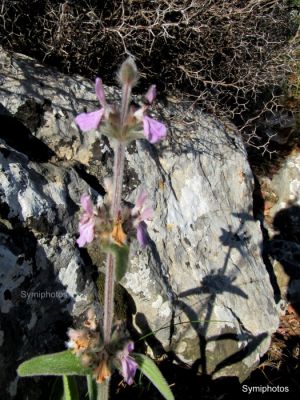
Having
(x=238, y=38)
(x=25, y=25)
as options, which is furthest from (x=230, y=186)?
(x=25, y=25)

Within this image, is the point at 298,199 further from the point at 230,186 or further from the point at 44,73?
the point at 44,73

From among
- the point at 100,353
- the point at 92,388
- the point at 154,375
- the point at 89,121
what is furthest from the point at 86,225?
the point at 92,388

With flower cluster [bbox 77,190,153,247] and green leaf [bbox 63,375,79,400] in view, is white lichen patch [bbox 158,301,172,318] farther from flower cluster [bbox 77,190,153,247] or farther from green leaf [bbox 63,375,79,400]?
flower cluster [bbox 77,190,153,247]

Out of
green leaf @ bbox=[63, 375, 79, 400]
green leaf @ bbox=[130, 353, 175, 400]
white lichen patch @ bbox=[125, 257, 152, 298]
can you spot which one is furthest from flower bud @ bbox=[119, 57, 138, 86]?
white lichen patch @ bbox=[125, 257, 152, 298]

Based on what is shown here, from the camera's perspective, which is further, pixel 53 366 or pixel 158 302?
pixel 158 302

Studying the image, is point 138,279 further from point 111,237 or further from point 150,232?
point 111,237
